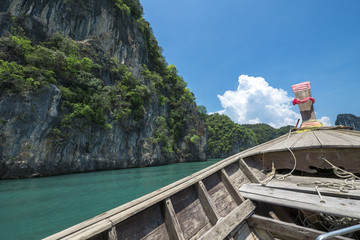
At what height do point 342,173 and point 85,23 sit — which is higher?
point 85,23

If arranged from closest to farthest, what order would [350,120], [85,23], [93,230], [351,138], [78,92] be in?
[93,230] < [351,138] < [78,92] < [85,23] < [350,120]

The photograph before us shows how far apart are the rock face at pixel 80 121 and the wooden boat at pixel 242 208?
13551 mm

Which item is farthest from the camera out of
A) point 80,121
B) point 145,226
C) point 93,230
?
point 80,121

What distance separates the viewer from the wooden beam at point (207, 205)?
1.50m

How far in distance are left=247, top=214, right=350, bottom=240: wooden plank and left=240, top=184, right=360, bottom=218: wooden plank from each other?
0.16 m

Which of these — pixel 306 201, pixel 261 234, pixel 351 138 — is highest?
pixel 351 138

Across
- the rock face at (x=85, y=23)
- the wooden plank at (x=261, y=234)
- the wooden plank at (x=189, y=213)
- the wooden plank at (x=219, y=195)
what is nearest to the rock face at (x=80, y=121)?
the rock face at (x=85, y=23)

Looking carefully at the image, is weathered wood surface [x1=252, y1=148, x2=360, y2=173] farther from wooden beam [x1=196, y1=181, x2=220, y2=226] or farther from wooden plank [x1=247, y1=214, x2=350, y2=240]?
wooden beam [x1=196, y1=181, x2=220, y2=226]

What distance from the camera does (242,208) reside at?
5.02 ft

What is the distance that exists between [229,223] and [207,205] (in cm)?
30

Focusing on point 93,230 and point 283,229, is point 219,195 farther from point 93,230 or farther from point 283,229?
point 93,230

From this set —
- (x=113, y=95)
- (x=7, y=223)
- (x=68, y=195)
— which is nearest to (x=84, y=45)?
(x=113, y=95)

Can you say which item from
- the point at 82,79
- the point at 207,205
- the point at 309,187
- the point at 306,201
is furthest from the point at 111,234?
the point at 82,79

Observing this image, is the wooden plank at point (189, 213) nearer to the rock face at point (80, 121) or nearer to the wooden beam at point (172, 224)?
the wooden beam at point (172, 224)
